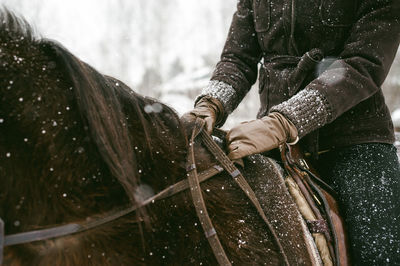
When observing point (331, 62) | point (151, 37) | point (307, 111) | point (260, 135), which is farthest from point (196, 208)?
point (151, 37)

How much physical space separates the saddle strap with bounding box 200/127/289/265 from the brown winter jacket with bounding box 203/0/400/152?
42 centimetres

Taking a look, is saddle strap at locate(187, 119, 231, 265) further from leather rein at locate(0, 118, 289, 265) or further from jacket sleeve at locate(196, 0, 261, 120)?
jacket sleeve at locate(196, 0, 261, 120)

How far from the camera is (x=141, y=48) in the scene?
933 inches

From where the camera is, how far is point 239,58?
82.0 inches

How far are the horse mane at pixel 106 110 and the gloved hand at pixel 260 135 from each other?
0.99ft

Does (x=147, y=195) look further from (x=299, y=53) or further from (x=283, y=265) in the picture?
(x=299, y=53)

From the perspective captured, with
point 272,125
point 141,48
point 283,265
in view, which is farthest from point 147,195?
point 141,48

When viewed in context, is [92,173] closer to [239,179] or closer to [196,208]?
[196,208]

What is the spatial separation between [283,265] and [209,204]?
0.34 meters


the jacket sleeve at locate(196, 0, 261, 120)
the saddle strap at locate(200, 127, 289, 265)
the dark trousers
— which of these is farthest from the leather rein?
the jacket sleeve at locate(196, 0, 261, 120)

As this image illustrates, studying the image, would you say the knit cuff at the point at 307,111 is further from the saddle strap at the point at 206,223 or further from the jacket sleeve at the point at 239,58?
the saddle strap at the point at 206,223

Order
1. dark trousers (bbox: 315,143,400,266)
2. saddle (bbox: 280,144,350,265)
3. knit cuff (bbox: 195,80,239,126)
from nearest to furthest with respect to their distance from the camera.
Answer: saddle (bbox: 280,144,350,265) < dark trousers (bbox: 315,143,400,266) < knit cuff (bbox: 195,80,239,126)

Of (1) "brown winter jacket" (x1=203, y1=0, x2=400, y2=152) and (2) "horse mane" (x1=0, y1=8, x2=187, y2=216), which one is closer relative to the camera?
(2) "horse mane" (x1=0, y1=8, x2=187, y2=216)

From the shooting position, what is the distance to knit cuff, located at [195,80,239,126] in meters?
1.84
